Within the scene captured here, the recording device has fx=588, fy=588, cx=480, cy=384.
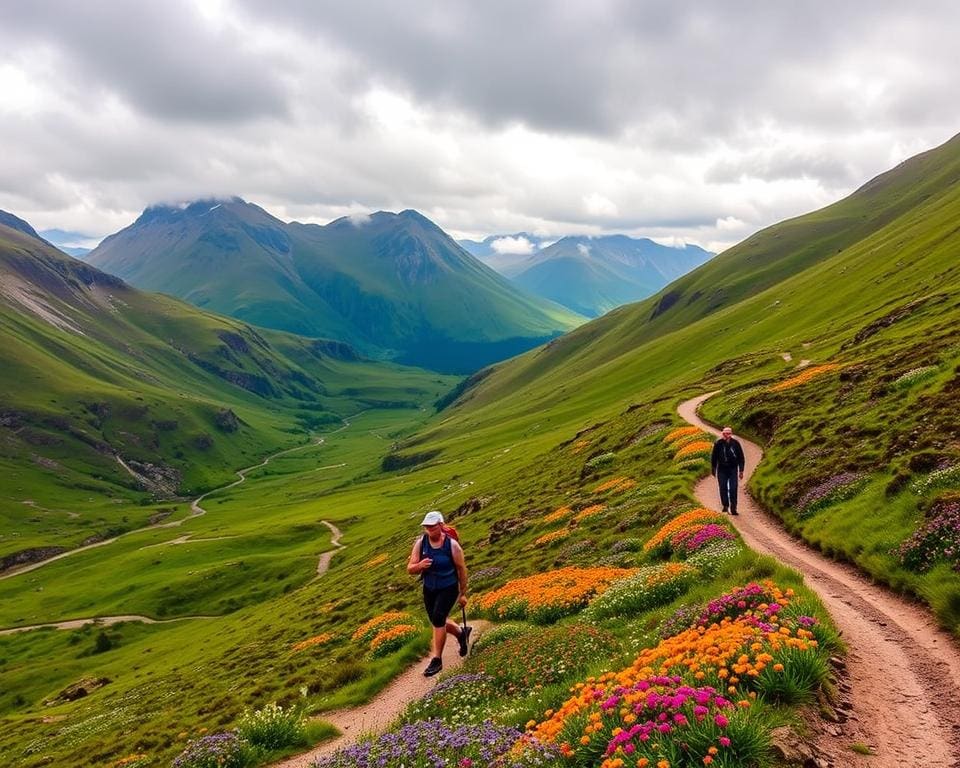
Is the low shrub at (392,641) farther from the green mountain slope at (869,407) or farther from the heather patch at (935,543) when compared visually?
the heather patch at (935,543)

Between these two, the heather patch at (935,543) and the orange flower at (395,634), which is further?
the orange flower at (395,634)

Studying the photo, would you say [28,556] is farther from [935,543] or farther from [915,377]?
[935,543]

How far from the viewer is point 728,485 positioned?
92.2ft

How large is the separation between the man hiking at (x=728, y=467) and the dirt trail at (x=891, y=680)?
1045 cm

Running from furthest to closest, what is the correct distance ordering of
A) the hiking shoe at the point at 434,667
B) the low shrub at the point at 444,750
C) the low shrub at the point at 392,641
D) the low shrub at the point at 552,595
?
the low shrub at the point at 392,641 → the low shrub at the point at 552,595 → the hiking shoe at the point at 434,667 → the low shrub at the point at 444,750

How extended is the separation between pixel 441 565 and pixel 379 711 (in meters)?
4.19

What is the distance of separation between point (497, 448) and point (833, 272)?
89750mm

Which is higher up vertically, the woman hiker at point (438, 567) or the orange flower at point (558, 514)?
the woman hiker at point (438, 567)

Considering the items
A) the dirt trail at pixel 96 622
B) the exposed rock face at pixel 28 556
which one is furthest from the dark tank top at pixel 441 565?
the exposed rock face at pixel 28 556

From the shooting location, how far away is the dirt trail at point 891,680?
326 inches

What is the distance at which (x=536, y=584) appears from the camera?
80.5 ft

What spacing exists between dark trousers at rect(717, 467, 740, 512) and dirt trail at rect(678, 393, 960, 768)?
10313 mm

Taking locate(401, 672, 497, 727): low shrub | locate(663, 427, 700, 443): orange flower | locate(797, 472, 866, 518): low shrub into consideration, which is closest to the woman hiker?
locate(401, 672, 497, 727): low shrub

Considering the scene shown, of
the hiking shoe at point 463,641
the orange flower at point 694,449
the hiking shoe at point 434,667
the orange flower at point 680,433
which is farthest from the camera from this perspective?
the orange flower at point 680,433
